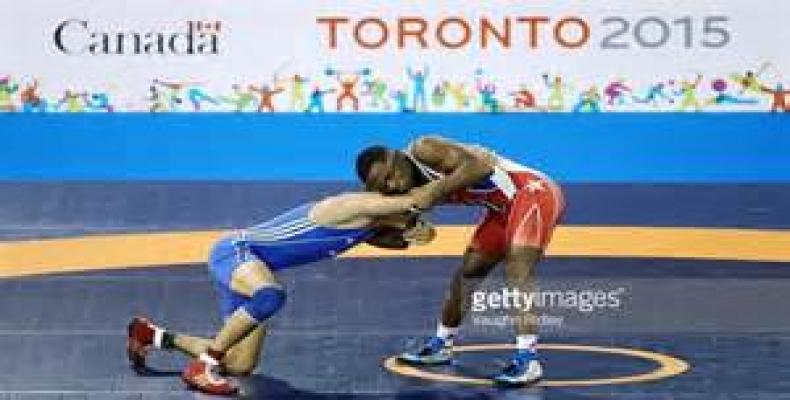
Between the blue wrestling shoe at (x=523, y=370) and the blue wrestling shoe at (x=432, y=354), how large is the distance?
49 centimetres

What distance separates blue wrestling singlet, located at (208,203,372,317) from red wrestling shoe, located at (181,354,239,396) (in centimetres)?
38

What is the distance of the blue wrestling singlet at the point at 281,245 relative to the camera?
29.9 ft

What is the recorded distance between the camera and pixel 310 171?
50.3 ft

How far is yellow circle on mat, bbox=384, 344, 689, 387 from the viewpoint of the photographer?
9.21 m

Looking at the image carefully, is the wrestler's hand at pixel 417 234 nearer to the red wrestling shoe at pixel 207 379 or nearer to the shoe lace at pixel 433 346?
the shoe lace at pixel 433 346

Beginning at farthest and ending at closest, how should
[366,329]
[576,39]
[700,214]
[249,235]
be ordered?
[576,39] < [700,214] < [366,329] < [249,235]

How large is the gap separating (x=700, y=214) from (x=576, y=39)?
2042 millimetres

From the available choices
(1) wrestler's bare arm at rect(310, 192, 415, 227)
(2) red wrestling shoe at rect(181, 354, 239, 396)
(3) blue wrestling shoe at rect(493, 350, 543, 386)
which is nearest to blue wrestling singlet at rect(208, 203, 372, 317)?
(1) wrestler's bare arm at rect(310, 192, 415, 227)

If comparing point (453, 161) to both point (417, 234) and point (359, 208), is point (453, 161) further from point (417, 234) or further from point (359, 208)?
point (359, 208)

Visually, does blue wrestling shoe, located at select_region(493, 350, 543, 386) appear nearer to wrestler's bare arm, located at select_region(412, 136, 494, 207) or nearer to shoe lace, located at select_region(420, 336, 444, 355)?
shoe lace, located at select_region(420, 336, 444, 355)

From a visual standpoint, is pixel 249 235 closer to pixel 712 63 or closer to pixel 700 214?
pixel 700 214

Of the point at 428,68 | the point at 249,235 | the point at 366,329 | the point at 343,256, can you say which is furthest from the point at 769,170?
the point at 249,235

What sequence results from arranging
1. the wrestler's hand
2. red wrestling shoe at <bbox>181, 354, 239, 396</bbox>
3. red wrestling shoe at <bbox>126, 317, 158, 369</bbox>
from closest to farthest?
1. red wrestling shoe at <bbox>181, 354, 239, 396</bbox>
2. the wrestler's hand
3. red wrestling shoe at <bbox>126, 317, 158, 369</bbox>

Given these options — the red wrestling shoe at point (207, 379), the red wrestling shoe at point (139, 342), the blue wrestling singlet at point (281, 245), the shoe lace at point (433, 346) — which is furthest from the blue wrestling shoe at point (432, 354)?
the red wrestling shoe at point (139, 342)
